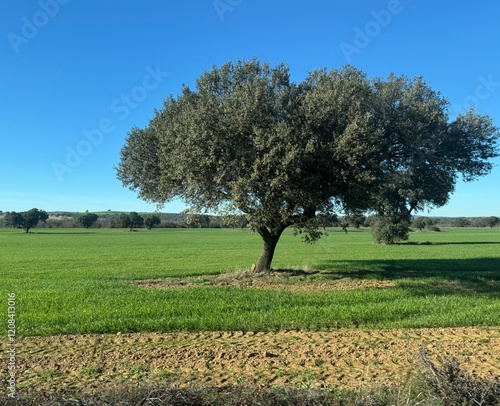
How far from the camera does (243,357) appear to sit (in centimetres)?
800

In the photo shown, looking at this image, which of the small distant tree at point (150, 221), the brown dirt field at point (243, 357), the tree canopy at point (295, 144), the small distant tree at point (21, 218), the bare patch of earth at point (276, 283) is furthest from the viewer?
the small distant tree at point (150, 221)

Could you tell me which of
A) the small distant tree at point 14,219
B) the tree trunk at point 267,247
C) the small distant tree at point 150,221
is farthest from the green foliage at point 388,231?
the small distant tree at point 14,219

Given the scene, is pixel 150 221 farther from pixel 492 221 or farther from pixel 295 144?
pixel 492 221

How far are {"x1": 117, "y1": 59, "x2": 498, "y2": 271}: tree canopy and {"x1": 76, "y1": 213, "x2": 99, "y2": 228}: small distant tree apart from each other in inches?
6214

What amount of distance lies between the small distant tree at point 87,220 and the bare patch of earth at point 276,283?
15907cm

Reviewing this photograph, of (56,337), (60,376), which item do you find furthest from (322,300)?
(60,376)

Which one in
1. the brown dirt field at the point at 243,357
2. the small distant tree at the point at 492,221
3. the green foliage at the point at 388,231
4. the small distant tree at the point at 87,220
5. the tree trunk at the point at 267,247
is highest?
the small distant tree at the point at 492,221

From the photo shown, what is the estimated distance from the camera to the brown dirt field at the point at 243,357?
22.0 ft

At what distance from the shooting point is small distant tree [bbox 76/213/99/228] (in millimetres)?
168500

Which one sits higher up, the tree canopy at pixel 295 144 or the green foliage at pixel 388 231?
the tree canopy at pixel 295 144

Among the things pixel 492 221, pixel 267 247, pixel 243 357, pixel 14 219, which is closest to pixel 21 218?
pixel 14 219

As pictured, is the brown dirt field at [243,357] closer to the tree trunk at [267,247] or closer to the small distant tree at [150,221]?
the tree trunk at [267,247]

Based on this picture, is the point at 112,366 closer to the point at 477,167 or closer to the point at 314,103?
the point at 314,103

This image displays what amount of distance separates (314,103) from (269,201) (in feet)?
15.1
